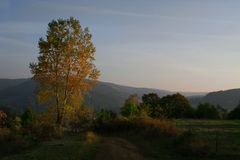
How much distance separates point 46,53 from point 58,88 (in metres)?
3.12

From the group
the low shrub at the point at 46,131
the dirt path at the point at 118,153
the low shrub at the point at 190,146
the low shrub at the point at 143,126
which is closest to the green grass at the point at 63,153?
the dirt path at the point at 118,153

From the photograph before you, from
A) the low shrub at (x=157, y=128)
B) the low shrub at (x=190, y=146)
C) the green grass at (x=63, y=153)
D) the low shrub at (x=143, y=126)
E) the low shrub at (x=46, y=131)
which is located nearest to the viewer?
the green grass at (x=63, y=153)

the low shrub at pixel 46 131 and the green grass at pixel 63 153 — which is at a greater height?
the low shrub at pixel 46 131

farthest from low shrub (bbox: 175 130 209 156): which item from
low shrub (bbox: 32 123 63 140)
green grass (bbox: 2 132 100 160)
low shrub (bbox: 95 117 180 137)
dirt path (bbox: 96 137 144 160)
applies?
low shrub (bbox: 32 123 63 140)

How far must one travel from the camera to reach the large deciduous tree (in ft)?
109

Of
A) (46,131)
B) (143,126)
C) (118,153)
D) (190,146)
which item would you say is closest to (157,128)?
(143,126)

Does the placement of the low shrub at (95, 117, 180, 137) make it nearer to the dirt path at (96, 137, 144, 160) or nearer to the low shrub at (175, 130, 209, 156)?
the low shrub at (175, 130, 209, 156)

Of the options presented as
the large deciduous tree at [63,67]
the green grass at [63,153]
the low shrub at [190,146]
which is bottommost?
the green grass at [63,153]

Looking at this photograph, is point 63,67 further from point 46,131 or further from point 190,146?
point 190,146

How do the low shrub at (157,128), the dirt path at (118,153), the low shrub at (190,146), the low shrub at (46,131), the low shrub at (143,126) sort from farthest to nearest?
1. the low shrub at (143,126)
2. the low shrub at (46,131)
3. the low shrub at (157,128)
4. the low shrub at (190,146)
5. the dirt path at (118,153)

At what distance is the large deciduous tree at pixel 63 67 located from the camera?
3312 cm

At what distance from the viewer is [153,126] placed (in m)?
31.0

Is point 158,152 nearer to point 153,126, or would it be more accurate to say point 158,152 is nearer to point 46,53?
point 153,126

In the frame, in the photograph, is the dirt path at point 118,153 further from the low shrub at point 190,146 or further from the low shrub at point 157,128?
the low shrub at point 157,128
